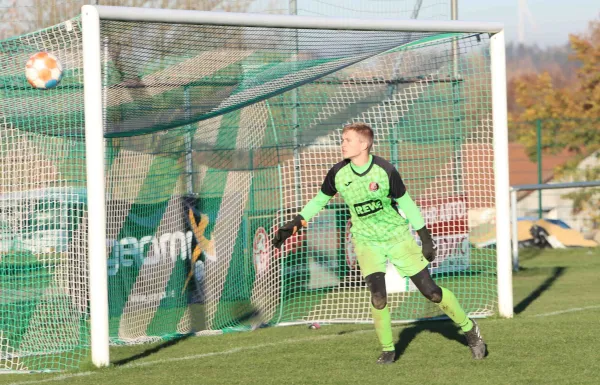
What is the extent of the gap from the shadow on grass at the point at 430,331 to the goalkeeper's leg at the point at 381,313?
0.83 ft

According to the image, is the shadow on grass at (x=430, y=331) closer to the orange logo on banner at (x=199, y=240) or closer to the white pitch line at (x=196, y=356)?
the white pitch line at (x=196, y=356)

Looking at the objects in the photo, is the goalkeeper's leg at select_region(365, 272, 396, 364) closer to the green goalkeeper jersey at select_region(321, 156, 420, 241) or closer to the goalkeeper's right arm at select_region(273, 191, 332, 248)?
the green goalkeeper jersey at select_region(321, 156, 420, 241)

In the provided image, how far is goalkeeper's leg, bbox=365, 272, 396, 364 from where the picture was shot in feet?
22.0


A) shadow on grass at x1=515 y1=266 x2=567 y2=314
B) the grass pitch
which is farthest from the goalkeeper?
shadow on grass at x1=515 y1=266 x2=567 y2=314

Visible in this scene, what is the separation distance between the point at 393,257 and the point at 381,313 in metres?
0.40

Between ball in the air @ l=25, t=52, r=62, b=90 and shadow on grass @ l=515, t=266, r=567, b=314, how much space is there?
5078mm

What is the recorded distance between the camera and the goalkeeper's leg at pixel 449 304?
6.72 metres

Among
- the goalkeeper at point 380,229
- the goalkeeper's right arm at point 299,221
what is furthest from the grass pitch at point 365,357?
the goalkeeper's right arm at point 299,221

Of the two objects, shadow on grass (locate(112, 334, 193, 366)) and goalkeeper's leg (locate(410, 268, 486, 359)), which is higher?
goalkeeper's leg (locate(410, 268, 486, 359))

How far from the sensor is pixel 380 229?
676 cm

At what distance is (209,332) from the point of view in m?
8.81

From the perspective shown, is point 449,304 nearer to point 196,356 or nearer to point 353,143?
point 353,143

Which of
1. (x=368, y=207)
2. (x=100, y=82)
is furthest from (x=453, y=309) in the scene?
(x=100, y=82)

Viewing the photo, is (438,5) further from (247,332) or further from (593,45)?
(593,45)
